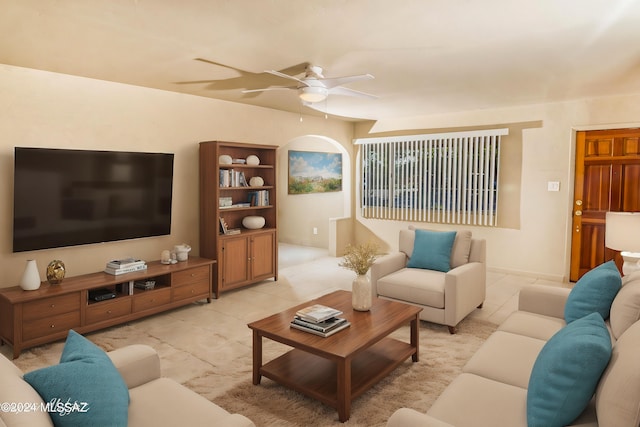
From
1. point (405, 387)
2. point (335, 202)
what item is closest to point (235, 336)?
point (405, 387)

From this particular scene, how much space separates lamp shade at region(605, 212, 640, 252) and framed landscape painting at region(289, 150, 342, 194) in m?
5.45

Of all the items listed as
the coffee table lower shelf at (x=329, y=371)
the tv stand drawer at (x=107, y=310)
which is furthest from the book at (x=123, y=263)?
the coffee table lower shelf at (x=329, y=371)

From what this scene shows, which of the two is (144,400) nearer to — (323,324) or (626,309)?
(323,324)

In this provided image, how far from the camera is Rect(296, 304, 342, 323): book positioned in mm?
2807

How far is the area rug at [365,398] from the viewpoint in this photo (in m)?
2.51

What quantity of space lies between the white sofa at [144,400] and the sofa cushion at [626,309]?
1787 millimetres

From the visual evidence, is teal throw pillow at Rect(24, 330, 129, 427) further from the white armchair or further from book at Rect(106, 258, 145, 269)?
the white armchair

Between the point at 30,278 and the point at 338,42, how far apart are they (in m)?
3.16

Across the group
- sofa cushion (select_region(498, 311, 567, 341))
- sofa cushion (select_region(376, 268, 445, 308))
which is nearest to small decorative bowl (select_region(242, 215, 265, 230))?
sofa cushion (select_region(376, 268, 445, 308))

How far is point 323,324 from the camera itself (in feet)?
9.14

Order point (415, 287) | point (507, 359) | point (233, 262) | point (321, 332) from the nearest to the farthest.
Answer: point (507, 359) < point (321, 332) < point (415, 287) < point (233, 262)

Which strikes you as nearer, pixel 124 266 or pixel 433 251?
pixel 124 266

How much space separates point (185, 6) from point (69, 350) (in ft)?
6.46

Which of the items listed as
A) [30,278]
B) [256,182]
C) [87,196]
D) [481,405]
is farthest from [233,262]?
[481,405]
